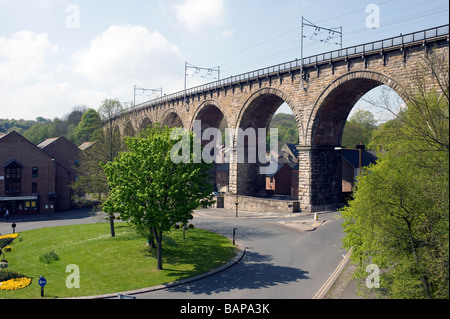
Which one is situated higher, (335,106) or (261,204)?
(335,106)

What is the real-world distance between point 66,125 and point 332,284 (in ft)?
404

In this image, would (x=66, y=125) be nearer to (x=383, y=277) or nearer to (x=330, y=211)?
(x=330, y=211)

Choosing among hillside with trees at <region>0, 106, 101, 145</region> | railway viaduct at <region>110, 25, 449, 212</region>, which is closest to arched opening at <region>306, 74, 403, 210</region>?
railway viaduct at <region>110, 25, 449, 212</region>

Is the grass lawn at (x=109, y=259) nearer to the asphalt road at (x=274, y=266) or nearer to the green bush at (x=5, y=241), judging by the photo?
the green bush at (x=5, y=241)

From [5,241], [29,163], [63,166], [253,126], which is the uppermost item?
[253,126]

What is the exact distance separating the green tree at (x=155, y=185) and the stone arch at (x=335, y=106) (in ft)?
63.4

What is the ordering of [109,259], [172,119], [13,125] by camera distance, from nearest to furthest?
[109,259], [172,119], [13,125]

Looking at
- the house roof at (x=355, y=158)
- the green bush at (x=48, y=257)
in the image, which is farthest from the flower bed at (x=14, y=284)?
the house roof at (x=355, y=158)

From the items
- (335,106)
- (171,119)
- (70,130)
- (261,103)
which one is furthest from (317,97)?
(70,130)

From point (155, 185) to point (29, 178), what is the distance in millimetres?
32708

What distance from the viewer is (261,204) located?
40094mm

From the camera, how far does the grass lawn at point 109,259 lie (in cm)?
1695

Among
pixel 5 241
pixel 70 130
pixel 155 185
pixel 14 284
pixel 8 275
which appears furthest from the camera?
pixel 70 130

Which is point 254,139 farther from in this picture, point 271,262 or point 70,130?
point 70,130
